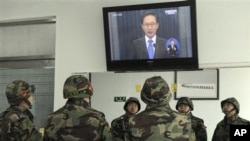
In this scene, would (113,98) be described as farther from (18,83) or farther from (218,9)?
(218,9)

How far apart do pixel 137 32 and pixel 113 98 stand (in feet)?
2.63

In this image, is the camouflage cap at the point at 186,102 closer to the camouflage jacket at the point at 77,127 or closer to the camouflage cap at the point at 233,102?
the camouflage cap at the point at 233,102

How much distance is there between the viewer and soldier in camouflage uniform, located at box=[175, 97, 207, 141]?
11.2 feet

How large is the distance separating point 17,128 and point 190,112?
1.72 meters

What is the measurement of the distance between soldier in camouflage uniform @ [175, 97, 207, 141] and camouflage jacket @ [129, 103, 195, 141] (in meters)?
0.75

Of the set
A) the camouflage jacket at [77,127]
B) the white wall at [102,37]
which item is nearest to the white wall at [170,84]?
the white wall at [102,37]

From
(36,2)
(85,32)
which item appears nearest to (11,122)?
(85,32)

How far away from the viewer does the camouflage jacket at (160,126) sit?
2.60 meters

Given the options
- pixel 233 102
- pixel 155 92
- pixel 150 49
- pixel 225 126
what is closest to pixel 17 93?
pixel 155 92

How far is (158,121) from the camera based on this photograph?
2615 millimetres

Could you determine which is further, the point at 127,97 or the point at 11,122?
the point at 127,97

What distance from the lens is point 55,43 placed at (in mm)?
4215

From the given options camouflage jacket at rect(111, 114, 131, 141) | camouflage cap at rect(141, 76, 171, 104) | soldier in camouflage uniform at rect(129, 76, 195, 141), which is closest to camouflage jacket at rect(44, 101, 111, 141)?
soldier in camouflage uniform at rect(129, 76, 195, 141)

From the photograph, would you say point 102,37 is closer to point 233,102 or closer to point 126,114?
point 126,114
